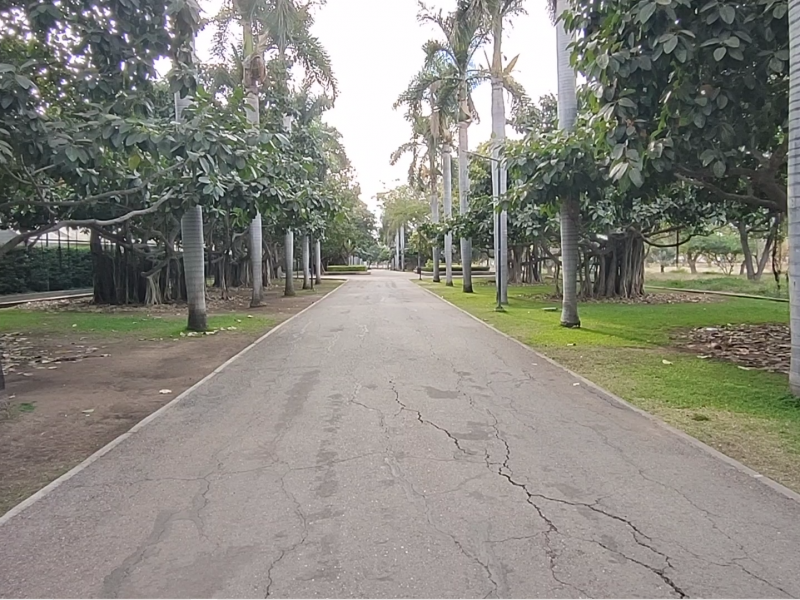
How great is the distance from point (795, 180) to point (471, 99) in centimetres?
2513

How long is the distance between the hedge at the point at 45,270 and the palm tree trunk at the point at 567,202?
2361cm

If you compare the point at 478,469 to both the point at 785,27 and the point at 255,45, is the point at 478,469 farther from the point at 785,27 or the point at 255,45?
the point at 255,45

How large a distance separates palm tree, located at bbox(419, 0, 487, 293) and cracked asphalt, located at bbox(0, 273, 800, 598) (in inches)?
663

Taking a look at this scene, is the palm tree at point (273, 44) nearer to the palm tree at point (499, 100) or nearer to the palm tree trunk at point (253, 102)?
the palm tree trunk at point (253, 102)

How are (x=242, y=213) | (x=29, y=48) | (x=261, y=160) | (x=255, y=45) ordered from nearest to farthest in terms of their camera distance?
(x=29, y=48) < (x=261, y=160) < (x=242, y=213) < (x=255, y=45)

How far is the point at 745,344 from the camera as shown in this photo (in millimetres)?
12227

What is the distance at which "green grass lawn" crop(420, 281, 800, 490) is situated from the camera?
599 cm

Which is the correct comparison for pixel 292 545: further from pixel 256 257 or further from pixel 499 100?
pixel 499 100

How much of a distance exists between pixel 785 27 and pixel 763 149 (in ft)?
10.4

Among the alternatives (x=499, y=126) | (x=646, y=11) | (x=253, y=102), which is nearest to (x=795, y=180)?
(x=646, y=11)

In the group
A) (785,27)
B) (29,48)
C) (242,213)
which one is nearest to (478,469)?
(785,27)

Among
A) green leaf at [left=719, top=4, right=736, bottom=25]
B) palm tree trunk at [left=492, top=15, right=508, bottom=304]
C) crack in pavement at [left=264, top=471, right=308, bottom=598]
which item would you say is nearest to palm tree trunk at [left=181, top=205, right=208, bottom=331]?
palm tree trunk at [left=492, top=15, right=508, bottom=304]

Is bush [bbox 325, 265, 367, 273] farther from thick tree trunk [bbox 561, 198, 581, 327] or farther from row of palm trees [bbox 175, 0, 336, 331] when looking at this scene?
thick tree trunk [bbox 561, 198, 581, 327]

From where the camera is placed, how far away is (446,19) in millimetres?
26188
